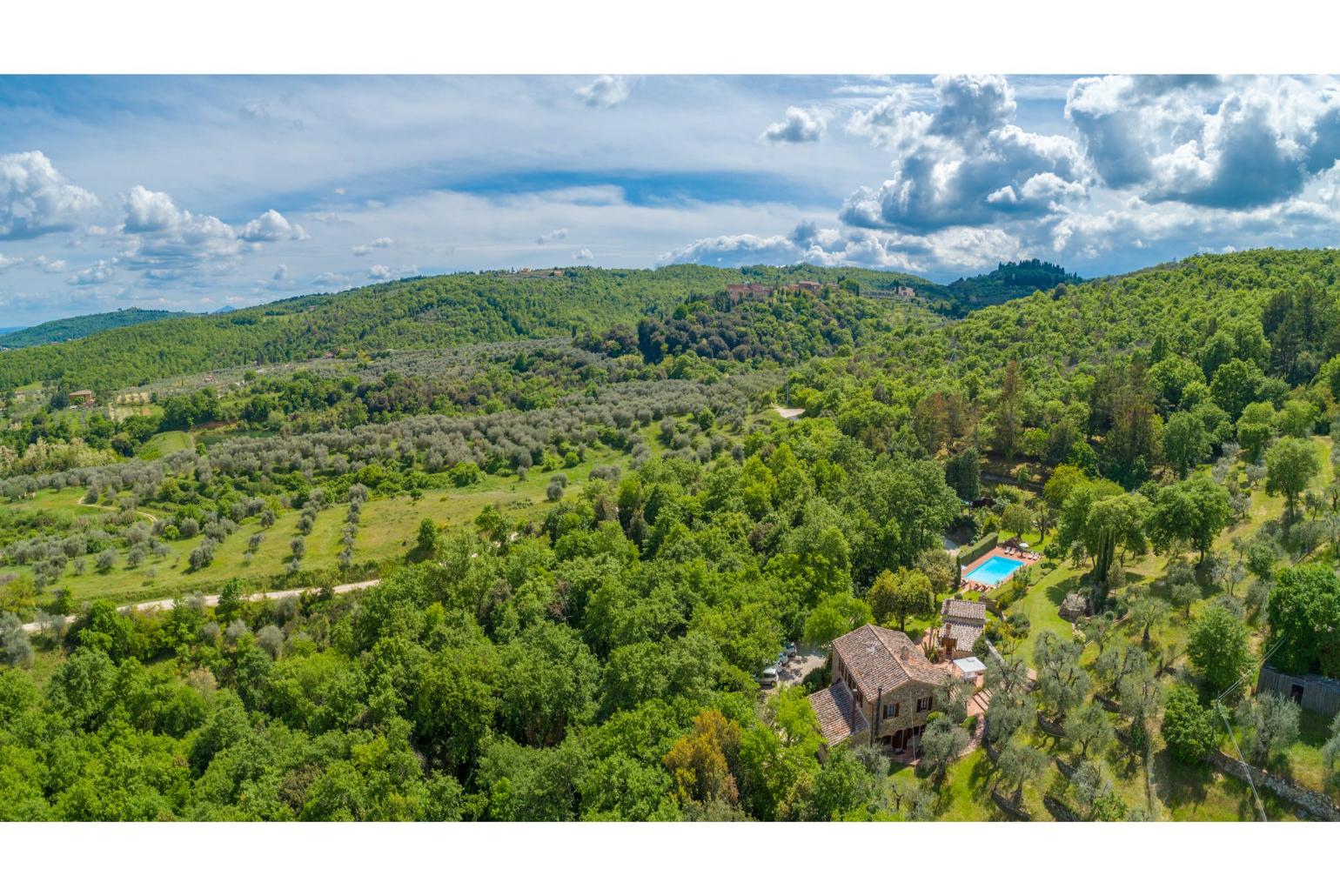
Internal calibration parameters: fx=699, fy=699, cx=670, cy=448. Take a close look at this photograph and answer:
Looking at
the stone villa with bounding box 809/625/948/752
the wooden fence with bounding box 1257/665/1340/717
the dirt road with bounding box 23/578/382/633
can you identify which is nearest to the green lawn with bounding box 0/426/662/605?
the dirt road with bounding box 23/578/382/633

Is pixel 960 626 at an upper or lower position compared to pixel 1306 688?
lower

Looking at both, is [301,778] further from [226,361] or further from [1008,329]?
[226,361]

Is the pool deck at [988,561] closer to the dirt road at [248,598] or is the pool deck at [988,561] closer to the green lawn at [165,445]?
the dirt road at [248,598]

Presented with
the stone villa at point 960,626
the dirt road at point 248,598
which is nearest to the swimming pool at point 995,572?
the stone villa at point 960,626

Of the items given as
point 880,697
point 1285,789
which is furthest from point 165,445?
point 1285,789

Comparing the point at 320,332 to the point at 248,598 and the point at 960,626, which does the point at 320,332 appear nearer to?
the point at 248,598
